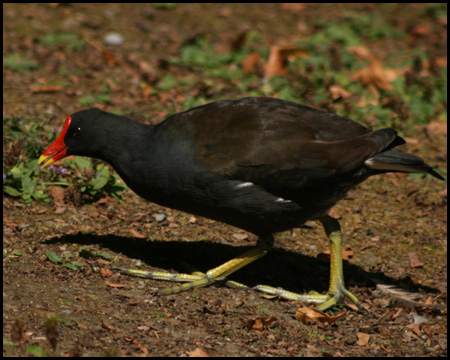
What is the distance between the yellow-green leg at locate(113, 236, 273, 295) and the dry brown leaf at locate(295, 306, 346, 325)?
543 mm

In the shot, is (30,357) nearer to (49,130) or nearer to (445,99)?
(49,130)

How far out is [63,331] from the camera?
4031 millimetres

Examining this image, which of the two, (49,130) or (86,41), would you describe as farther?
(86,41)

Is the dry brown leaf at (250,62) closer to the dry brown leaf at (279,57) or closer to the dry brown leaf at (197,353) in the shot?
the dry brown leaf at (279,57)

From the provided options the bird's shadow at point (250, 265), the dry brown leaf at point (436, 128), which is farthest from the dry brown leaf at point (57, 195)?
the dry brown leaf at point (436, 128)

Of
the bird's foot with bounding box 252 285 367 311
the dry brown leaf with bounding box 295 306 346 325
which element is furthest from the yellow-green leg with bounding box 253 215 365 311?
the dry brown leaf with bounding box 295 306 346 325

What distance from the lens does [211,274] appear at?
5.14 meters

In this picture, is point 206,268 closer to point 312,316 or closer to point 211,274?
point 211,274

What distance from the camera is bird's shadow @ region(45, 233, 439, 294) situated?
5469mm

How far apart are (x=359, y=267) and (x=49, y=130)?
11.4 feet

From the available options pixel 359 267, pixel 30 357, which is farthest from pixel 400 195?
pixel 30 357

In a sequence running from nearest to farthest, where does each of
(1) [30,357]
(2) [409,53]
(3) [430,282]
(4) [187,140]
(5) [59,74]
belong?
(1) [30,357] < (4) [187,140] < (3) [430,282] < (5) [59,74] < (2) [409,53]

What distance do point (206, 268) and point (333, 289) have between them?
1.10 meters

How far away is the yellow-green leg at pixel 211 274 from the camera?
16.7 ft
